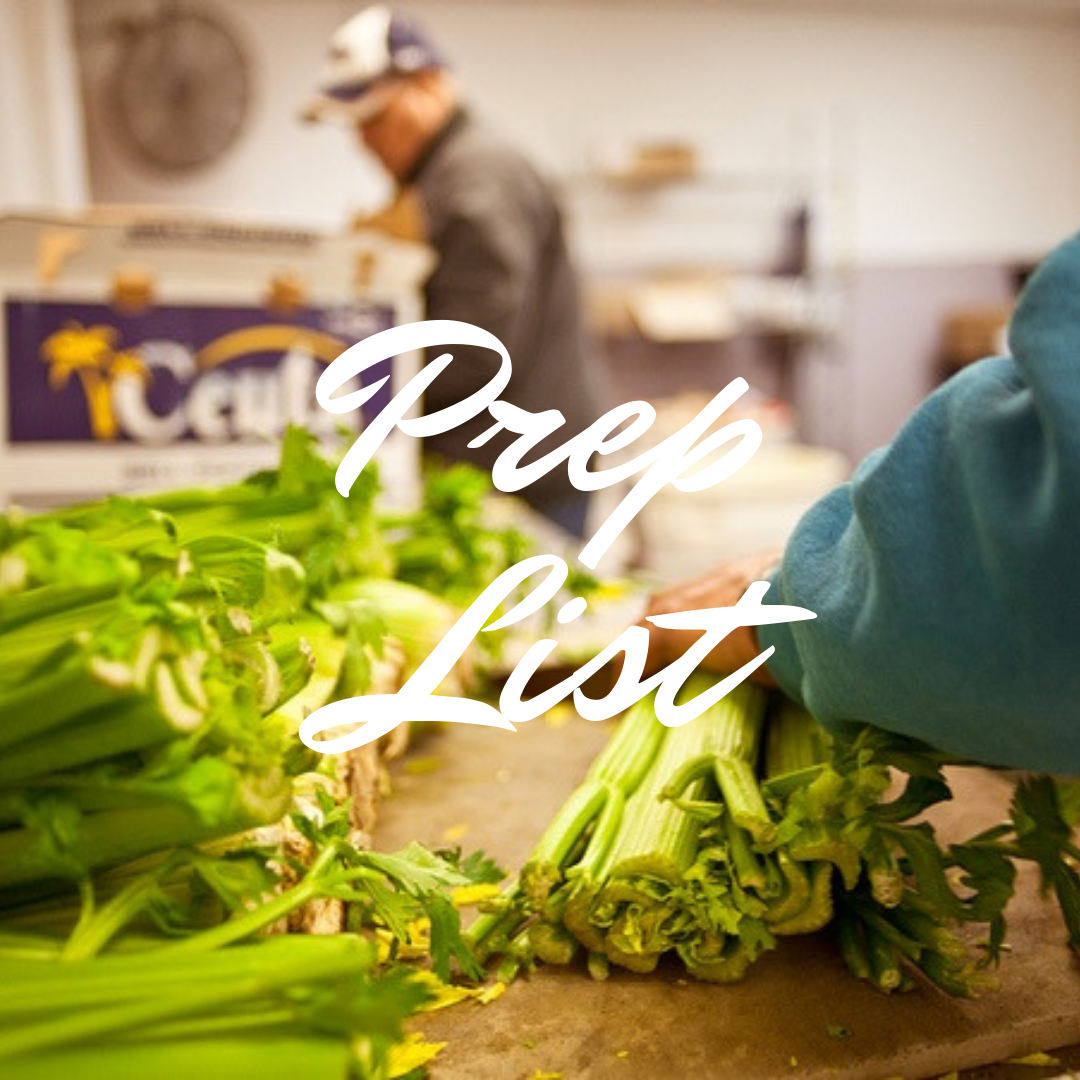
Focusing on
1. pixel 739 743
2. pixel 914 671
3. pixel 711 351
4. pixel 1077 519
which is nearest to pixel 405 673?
pixel 739 743

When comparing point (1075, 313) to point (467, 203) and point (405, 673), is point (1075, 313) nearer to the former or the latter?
point (405, 673)

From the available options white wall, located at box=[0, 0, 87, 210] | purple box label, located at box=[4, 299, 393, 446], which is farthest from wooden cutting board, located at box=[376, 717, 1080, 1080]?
white wall, located at box=[0, 0, 87, 210]

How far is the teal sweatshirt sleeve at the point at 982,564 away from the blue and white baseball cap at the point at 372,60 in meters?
2.82

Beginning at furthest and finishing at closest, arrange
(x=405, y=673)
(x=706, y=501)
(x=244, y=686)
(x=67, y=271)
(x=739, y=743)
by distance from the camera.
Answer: (x=706, y=501) → (x=67, y=271) → (x=405, y=673) → (x=739, y=743) → (x=244, y=686)

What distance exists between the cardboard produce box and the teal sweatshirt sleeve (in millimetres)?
1513

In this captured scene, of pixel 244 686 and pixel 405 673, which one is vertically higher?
pixel 244 686

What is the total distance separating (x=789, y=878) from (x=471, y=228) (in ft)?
8.36

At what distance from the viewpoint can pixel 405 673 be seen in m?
1.72

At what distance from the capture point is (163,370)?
2.27m

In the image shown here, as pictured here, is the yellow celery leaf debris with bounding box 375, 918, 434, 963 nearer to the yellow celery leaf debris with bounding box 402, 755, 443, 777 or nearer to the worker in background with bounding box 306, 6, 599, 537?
the yellow celery leaf debris with bounding box 402, 755, 443, 777

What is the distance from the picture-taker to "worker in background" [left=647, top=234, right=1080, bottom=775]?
2.57ft

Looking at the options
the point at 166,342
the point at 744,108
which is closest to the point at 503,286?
the point at 166,342

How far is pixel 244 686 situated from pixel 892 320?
Answer: 667 cm

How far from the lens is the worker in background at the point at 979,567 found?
2.57 ft
